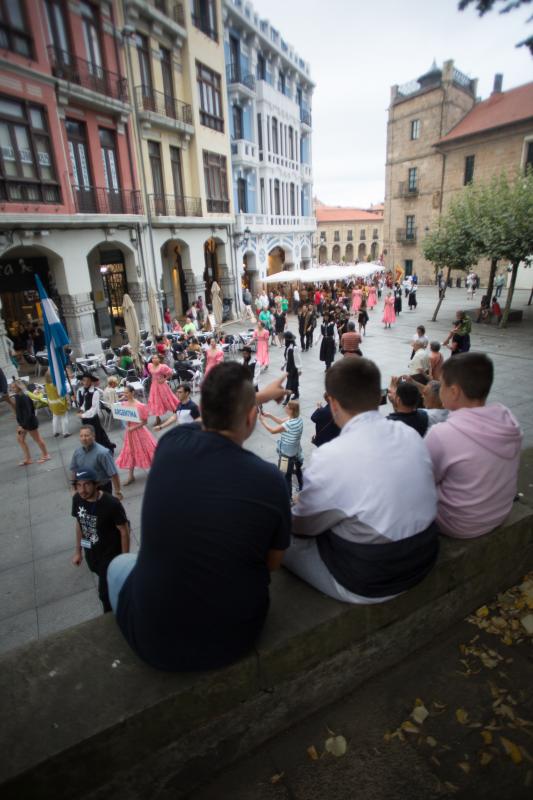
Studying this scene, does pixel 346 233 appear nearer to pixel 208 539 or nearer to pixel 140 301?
pixel 140 301

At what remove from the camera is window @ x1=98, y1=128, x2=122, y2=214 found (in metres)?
17.2

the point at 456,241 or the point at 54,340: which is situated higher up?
the point at 456,241

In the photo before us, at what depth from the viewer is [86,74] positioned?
51.5 ft

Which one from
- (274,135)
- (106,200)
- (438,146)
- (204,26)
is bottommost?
(106,200)

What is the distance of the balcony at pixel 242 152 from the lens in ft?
82.4

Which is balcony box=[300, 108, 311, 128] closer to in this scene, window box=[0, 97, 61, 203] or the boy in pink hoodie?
window box=[0, 97, 61, 203]

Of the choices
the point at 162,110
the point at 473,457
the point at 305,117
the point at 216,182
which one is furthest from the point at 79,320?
the point at 305,117

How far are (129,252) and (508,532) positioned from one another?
747 inches

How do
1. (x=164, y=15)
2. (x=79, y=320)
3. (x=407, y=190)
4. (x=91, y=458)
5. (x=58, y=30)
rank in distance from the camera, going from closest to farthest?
(x=91, y=458) < (x=58, y=30) < (x=79, y=320) < (x=164, y=15) < (x=407, y=190)

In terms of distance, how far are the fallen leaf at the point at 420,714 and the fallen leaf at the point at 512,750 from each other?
36 centimetres

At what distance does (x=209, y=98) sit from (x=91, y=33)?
7.34 metres

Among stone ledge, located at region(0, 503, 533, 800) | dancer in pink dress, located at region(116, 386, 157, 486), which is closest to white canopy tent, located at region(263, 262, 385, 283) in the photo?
dancer in pink dress, located at region(116, 386, 157, 486)

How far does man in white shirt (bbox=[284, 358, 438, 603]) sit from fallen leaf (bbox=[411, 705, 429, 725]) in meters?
0.66

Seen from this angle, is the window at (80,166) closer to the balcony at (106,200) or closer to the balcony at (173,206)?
the balcony at (106,200)
